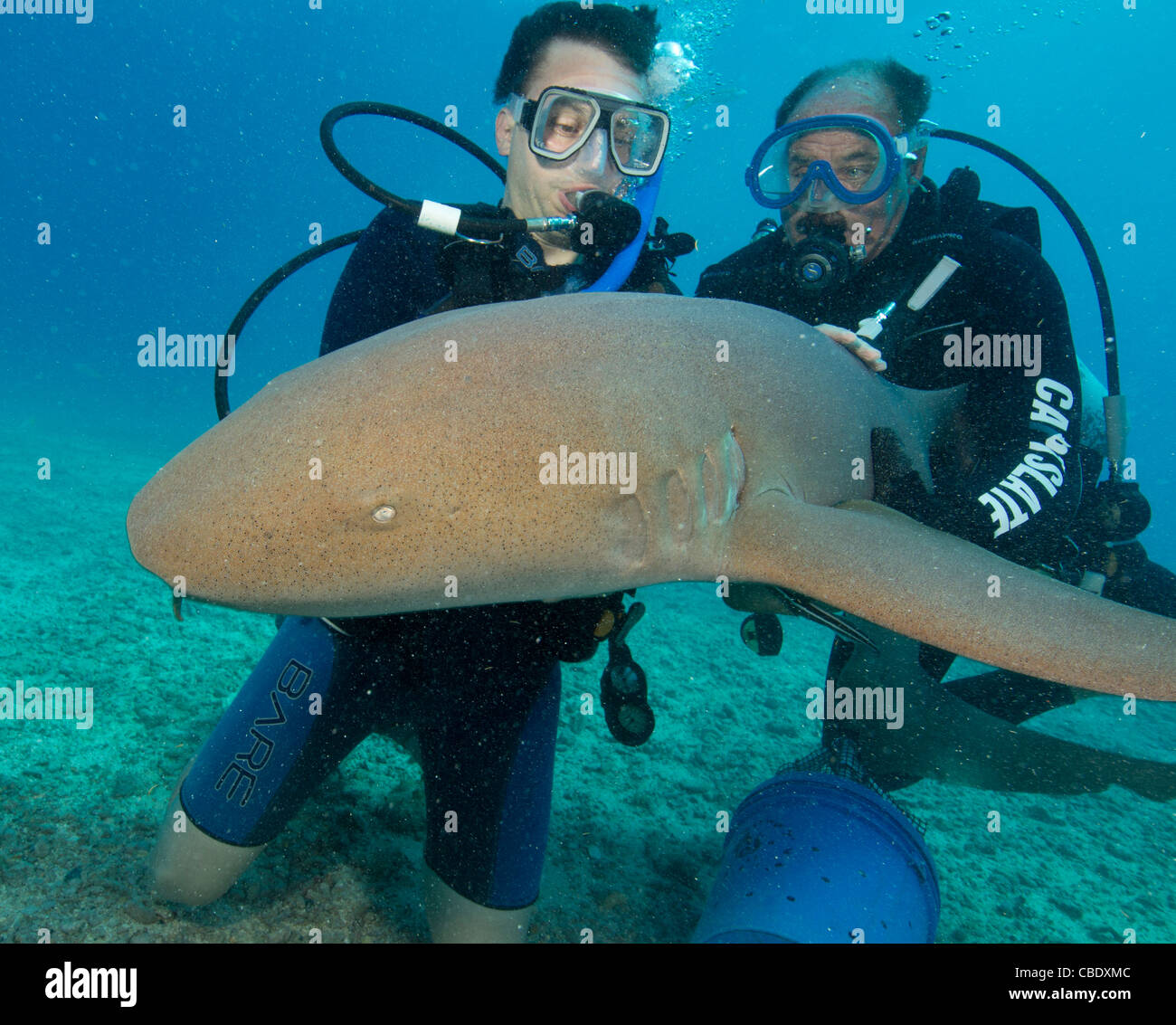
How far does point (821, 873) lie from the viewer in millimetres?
2645

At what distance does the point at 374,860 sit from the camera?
3.45 meters

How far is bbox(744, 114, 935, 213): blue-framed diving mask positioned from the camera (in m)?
3.99

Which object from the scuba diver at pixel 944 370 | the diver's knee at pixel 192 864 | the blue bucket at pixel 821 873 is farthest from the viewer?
the scuba diver at pixel 944 370

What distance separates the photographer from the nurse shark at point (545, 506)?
1565 mm

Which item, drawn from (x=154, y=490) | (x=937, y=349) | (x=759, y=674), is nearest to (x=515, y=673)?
(x=154, y=490)

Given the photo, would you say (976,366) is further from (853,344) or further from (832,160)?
(832,160)

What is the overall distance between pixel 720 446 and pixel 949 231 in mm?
3097

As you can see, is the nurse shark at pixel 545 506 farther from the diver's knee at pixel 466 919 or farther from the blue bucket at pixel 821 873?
the diver's knee at pixel 466 919

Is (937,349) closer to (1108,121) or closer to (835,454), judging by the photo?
(835,454)

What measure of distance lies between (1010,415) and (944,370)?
0.63m

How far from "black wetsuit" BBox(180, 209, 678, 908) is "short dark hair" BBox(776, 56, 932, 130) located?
2.81 metres

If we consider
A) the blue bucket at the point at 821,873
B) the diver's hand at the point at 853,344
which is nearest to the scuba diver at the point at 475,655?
the blue bucket at the point at 821,873

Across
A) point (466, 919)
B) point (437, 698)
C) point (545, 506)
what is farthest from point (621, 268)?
point (466, 919)

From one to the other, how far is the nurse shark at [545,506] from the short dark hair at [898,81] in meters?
3.54
